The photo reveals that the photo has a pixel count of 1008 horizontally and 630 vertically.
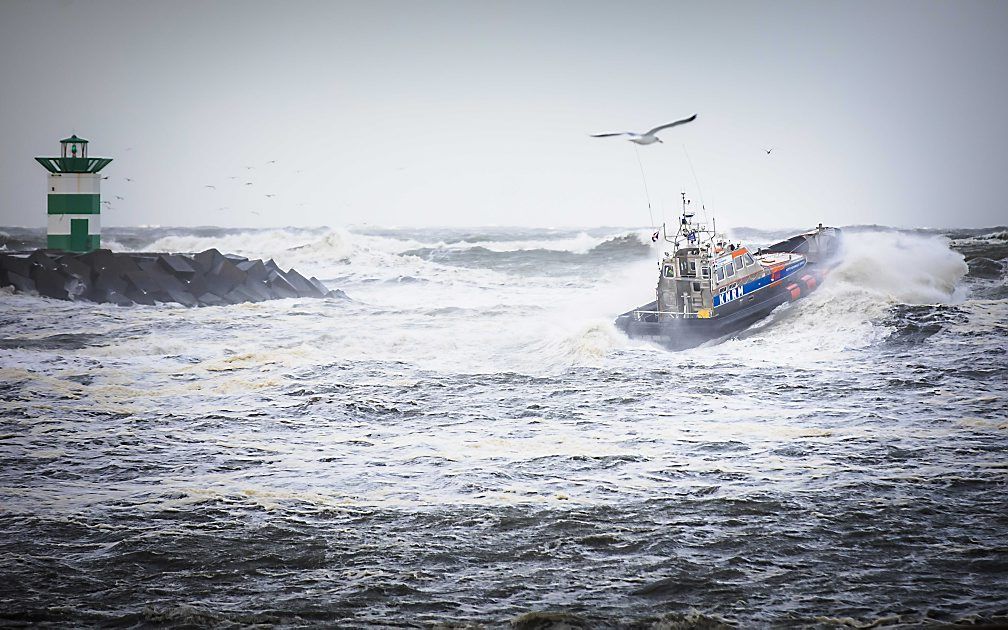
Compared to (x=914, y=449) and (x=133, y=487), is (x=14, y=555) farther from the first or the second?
(x=914, y=449)

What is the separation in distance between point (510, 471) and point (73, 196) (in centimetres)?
799

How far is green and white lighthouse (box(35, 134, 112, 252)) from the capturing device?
31.2ft

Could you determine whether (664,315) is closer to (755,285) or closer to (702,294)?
(702,294)

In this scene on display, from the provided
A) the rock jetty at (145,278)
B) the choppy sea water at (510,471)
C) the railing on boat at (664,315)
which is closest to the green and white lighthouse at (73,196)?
the rock jetty at (145,278)

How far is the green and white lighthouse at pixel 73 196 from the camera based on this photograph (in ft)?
31.2

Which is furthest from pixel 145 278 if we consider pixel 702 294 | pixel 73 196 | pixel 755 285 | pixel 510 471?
pixel 510 471

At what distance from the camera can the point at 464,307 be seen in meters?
9.02

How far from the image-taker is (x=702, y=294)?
6.33 meters

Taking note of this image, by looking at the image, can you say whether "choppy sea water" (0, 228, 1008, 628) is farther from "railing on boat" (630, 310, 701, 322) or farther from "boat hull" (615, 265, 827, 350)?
"railing on boat" (630, 310, 701, 322)

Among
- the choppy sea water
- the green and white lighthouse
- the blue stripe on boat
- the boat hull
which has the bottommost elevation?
the choppy sea water

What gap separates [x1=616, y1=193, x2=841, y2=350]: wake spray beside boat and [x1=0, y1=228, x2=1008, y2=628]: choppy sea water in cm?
15

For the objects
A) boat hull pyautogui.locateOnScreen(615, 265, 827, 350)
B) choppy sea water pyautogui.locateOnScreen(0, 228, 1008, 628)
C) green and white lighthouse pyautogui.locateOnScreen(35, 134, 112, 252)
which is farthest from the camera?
green and white lighthouse pyautogui.locateOnScreen(35, 134, 112, 252)

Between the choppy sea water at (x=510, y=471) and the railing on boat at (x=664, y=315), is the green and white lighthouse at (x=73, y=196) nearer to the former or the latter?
the choppy sea water at (x=510, y=471)

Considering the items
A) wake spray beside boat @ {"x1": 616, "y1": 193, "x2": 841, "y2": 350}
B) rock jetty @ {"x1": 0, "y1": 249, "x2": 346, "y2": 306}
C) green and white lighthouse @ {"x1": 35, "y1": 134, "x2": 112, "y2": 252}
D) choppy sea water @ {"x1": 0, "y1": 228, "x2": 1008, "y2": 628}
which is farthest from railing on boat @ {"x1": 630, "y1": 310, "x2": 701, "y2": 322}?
green and white lighthouse @ {"x1": 35, "y1": 134, "x2": 112, "y2": 252}
